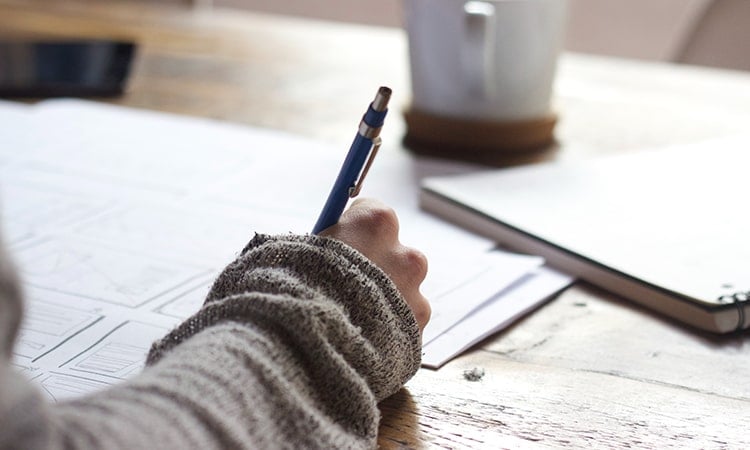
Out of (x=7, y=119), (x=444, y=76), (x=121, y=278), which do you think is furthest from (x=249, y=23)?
(x=121, y=278)

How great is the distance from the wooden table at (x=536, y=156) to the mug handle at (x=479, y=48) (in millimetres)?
91

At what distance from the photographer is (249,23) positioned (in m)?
1.46

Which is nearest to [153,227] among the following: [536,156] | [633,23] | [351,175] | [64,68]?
[351,175]

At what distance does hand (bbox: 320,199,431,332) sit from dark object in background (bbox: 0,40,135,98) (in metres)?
0.66

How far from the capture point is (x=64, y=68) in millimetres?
1092

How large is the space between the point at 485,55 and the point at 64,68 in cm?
53

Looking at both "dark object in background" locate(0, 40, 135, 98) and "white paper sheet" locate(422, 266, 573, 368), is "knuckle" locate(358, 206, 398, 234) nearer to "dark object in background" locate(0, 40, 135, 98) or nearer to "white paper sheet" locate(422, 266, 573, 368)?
"white paper sheet" locate(422, 266, 573, 368)

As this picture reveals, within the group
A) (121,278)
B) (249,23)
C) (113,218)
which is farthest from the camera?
(249,23)

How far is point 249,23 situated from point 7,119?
1.86 feet

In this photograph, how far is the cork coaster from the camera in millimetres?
870

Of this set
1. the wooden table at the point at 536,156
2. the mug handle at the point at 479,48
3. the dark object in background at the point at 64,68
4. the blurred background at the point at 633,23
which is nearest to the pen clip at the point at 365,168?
the wooden table at the point at 536,156

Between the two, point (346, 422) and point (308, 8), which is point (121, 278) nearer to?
point (346, 422)

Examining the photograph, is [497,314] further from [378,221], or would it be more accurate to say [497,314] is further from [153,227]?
[153,227]

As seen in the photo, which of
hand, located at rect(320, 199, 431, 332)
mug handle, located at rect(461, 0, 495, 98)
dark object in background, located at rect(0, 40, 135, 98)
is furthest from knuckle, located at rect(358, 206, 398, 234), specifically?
dark object in background, located at rect(0, 40, 135, 98)
